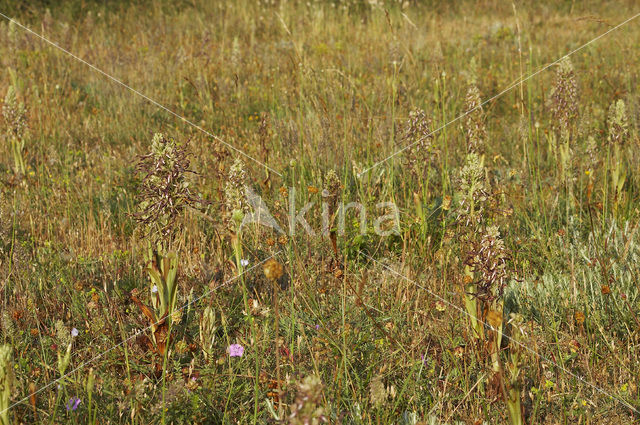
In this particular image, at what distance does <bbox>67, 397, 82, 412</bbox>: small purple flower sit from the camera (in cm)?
179

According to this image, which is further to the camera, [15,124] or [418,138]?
[15,124]

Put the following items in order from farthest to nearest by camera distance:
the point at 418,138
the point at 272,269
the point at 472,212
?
1. the point at 418,138
2. the point at 472,212
3. the point at 272,269

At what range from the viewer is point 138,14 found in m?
9.35

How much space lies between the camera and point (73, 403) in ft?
6.07

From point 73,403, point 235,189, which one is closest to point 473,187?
point 235,189

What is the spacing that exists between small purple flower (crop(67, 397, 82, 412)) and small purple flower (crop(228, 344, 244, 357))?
54cm

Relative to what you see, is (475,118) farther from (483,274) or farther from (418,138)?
(483,274)

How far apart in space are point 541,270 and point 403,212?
0.77m

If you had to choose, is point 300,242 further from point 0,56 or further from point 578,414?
point 0,56

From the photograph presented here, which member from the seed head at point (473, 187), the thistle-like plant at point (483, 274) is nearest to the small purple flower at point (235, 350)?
the thistle-like plant at point (483, 274)

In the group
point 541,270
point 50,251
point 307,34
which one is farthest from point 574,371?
point 307,34

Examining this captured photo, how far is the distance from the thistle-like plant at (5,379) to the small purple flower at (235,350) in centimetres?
76

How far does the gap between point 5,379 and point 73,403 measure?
38cm

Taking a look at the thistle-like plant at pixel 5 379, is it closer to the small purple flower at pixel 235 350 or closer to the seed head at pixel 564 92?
the small purple flower at pixel 235 350
